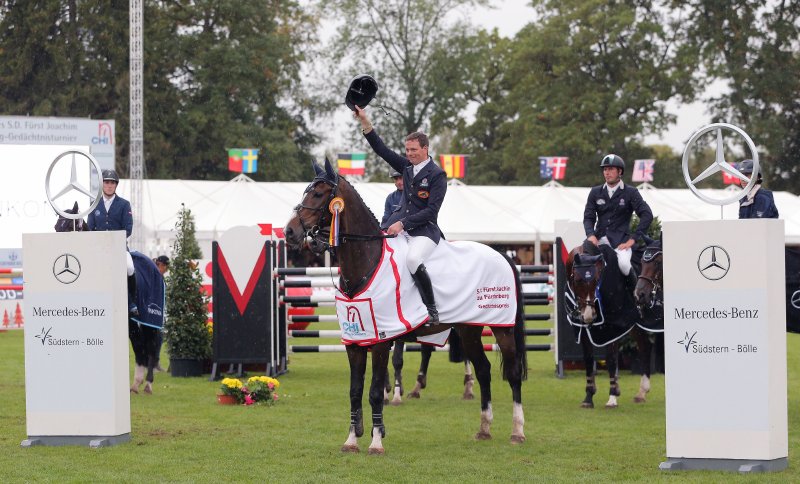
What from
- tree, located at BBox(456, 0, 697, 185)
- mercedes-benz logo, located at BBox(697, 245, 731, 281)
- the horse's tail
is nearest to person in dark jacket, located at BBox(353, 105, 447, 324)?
the horse's tail

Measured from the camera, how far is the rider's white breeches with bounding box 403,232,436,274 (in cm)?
852

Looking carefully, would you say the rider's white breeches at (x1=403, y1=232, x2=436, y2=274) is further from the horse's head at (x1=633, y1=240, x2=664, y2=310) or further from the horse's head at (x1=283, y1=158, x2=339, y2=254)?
the horse's head at (x1=633, y1=240, x2=664, y2=310)

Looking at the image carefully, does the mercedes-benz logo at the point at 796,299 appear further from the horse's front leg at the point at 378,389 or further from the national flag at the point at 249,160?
the national flag at the point at 249,160

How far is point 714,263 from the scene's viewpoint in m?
7.41

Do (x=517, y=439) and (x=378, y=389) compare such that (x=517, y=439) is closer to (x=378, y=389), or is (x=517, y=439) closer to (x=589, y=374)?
(x=378, y=389)

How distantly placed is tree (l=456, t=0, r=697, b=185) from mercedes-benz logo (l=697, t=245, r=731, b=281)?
44617 millimetres

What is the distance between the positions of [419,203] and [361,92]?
96 centimetres

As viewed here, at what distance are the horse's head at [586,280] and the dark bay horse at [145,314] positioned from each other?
4454mm

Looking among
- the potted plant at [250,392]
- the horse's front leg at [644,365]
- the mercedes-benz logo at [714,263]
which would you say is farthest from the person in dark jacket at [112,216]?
the mercedes-benz logo at [714,263]

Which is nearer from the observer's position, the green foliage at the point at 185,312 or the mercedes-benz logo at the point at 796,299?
the mercedes-benz logo at the point at 796,299

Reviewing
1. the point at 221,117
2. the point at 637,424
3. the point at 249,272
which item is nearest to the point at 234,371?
the point at 249,272

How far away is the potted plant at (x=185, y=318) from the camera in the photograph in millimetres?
14289

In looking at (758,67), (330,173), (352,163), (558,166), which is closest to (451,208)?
(352,163)

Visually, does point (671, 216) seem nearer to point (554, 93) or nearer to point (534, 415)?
point (554, 93)
